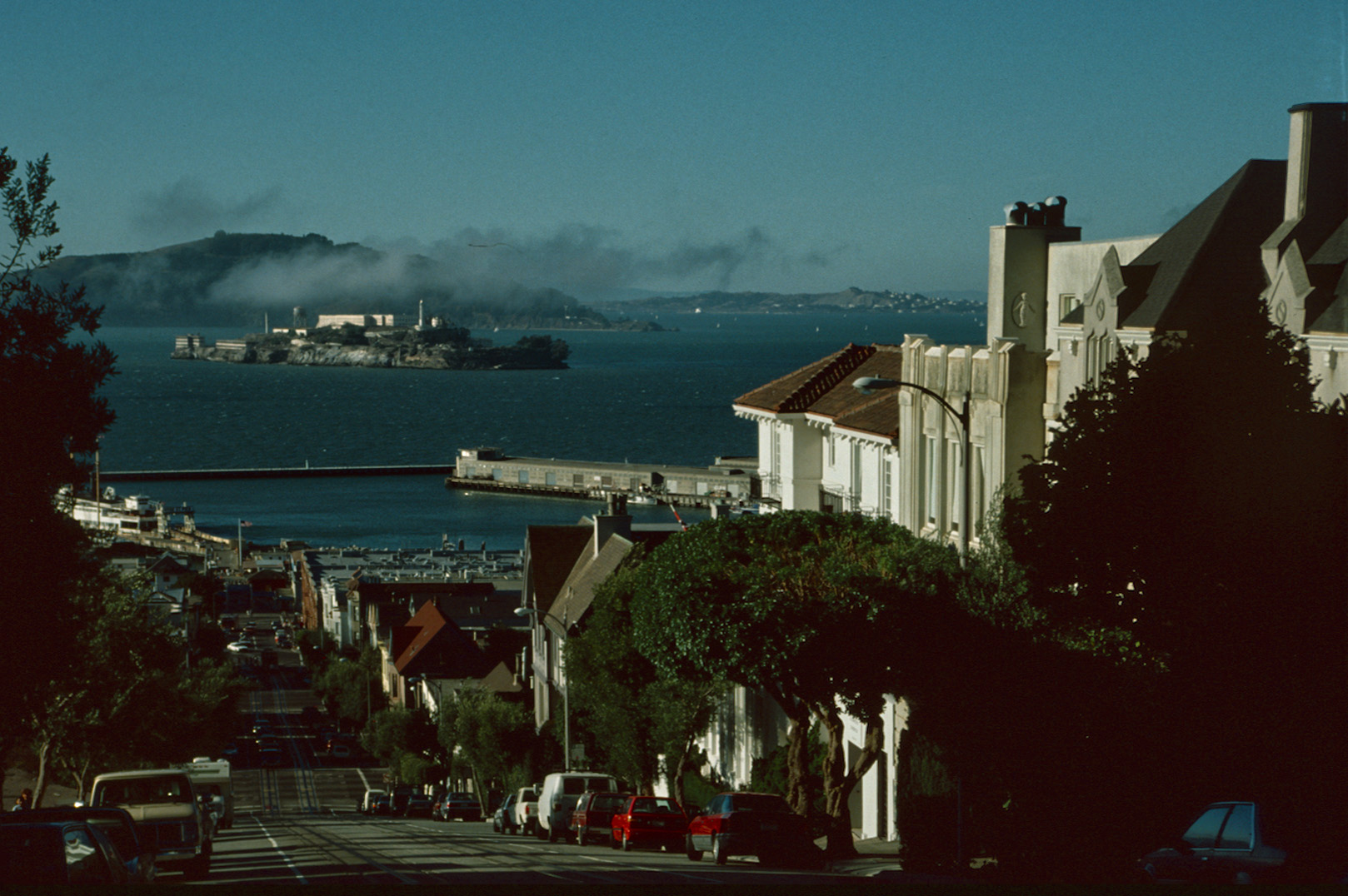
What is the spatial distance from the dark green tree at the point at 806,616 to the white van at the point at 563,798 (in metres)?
7.14

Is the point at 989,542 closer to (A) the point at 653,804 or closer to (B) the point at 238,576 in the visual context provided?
(A) the point at 653,804

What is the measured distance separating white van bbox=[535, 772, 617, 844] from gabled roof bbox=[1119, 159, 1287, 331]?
17554 millimetres

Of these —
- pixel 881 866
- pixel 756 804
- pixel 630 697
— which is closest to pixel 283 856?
pixel 756 804

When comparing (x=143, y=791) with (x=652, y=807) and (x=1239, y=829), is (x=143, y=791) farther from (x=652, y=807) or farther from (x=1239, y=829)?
(x=1239, y=829)

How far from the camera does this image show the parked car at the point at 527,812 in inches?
1644

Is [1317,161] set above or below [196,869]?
above

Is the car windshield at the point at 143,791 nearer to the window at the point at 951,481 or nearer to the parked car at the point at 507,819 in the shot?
the window at the point at 951,481

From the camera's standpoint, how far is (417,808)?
67188 millimetres

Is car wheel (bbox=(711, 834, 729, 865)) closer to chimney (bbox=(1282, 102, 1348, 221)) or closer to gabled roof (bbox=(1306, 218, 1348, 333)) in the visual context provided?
gabled roof (bbox=(1306, 218, 1348, 333))

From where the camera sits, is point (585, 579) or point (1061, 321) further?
point (585, 579)

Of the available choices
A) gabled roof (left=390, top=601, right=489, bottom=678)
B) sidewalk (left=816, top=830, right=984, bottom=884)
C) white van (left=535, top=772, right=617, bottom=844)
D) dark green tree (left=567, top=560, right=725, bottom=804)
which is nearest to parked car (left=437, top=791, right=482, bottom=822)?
dark green tree (left=567, top=560, right=725, bottom=804)

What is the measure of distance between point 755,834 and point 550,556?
36.7 meters

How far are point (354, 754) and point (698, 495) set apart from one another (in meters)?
95.9

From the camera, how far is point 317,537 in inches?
7608
